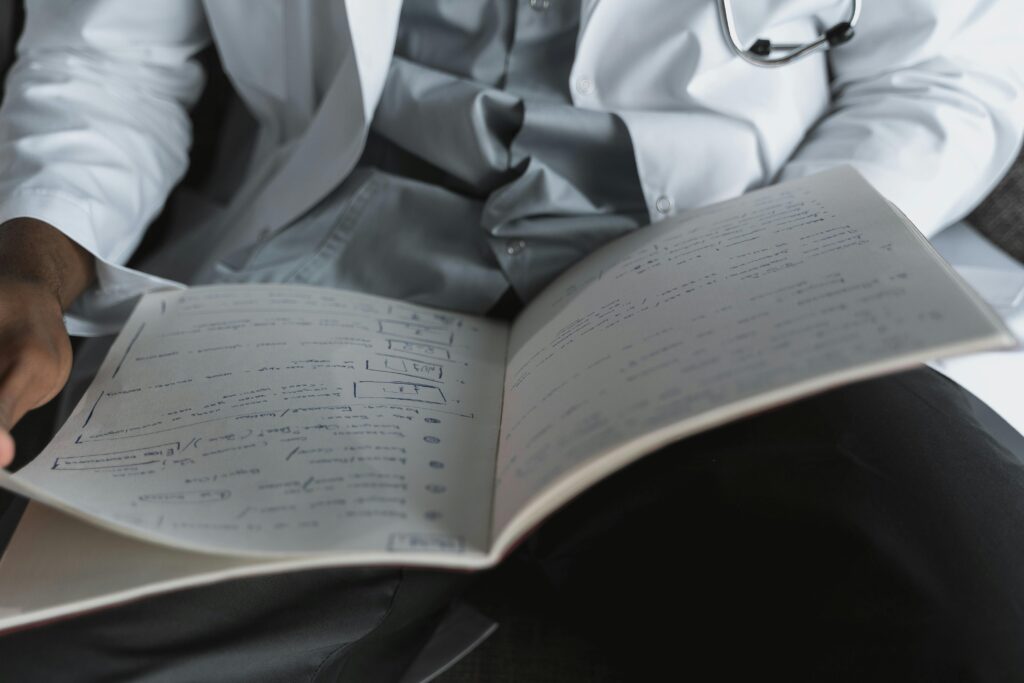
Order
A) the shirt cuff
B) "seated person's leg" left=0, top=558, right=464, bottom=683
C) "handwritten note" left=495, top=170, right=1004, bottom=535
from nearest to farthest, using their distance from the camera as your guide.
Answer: "handwritten note" left=495, top=170, right=1004, bottom=535 → "seated person's leg" left=0, top=558, right=464, bottom=683 → the shirt cuff

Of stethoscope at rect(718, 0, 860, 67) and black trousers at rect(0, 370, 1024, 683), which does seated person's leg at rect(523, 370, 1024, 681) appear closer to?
black trousers at rect(0, 370, 1024, 683)

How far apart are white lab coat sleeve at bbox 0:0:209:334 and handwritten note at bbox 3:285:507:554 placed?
77 millimetres

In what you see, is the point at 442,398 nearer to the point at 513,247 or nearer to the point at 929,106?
the point at 513,247

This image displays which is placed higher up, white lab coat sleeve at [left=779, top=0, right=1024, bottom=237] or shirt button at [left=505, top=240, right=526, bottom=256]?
white lab coat sleeve at [left=779, top=0, right=1024, bottom=237]

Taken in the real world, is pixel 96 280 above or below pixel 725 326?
below

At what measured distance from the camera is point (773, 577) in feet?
1.52

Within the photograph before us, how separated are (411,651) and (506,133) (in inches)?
16.1

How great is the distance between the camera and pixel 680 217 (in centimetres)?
58

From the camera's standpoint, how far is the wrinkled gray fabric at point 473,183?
0.61m

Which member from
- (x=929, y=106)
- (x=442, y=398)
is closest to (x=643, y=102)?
(x=929, y=106)

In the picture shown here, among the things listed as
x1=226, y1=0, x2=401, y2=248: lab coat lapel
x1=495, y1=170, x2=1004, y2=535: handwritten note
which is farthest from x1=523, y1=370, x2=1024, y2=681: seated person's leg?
x1=226, y1=0, x2=401, y2=248: lab coat lapel

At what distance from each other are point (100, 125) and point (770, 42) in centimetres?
52

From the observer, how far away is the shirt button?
619 millimetres

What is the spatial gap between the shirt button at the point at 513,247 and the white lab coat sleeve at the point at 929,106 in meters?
0.22
